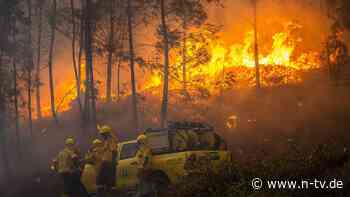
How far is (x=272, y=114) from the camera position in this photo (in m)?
29.2

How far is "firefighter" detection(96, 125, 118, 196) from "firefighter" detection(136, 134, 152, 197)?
49.5 inches

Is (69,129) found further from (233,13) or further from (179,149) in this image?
(179,149)

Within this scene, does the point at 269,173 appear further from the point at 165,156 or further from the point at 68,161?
the point at 68,161

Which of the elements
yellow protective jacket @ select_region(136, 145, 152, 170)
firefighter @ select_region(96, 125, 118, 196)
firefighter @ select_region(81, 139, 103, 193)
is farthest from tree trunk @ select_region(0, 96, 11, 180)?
yellow protective jacket @ select_region(136, 145, 152, 170)

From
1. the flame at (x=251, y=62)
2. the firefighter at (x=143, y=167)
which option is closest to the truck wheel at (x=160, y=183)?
the firefighter at (x=143, y=167)

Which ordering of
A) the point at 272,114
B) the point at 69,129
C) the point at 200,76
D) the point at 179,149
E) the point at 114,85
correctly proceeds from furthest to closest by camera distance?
the point at 114,85, the point at 200,76, the point at 69,129, the point at 272,114, the point at 179,149

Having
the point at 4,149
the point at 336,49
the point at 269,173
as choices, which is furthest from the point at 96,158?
the point at 336,49

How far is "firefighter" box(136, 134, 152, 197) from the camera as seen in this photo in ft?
41.9

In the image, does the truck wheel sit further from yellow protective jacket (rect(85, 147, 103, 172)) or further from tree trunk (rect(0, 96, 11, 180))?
tree trunk (rect(0, 96, 11, 180))

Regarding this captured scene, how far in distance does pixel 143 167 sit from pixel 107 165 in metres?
1.59

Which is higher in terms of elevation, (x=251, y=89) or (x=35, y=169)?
(x=251, y=89)

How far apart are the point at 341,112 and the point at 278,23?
610 inches

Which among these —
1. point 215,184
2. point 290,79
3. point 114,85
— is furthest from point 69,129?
point 215,184

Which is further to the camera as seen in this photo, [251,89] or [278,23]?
[278,23]
